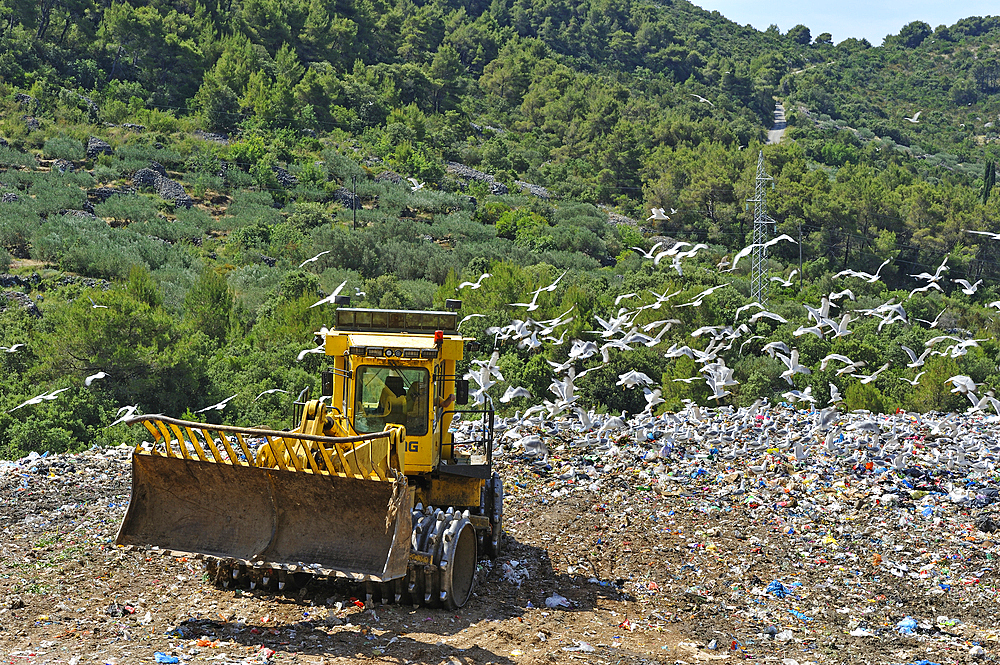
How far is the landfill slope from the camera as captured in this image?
6.82 metres

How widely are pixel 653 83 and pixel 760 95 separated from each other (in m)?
13.8

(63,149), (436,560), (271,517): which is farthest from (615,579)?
(63,149)

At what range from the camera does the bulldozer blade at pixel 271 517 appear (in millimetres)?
6758

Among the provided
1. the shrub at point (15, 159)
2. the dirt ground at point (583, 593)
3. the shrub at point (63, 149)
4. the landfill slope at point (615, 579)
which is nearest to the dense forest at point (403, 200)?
the shrub at point (15, 159)

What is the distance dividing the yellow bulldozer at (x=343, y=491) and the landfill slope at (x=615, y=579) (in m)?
0.45

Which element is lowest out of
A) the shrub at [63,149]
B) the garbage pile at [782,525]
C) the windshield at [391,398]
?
the garbage pile at [782,525]

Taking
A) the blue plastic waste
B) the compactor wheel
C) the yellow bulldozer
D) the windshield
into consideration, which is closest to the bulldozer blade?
the yellow bulldozer

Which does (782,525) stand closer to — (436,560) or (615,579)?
(615,579)

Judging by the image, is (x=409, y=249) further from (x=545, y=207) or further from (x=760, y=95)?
(x=760, y=95)

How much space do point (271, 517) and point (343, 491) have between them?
61 centimetres

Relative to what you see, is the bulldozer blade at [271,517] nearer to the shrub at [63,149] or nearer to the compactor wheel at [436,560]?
the compactor wheel at [436,560]

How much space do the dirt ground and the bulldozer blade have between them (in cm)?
51

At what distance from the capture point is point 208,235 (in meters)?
43.2

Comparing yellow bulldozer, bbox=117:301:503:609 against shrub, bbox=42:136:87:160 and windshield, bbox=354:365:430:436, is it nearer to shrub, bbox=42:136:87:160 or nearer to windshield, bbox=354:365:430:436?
windshield, bbox=354:365:430:436
